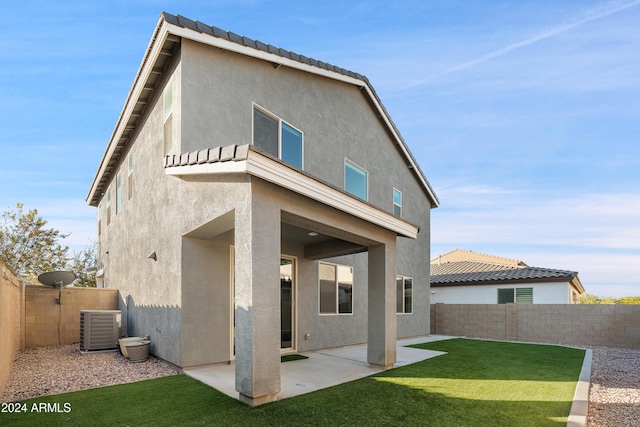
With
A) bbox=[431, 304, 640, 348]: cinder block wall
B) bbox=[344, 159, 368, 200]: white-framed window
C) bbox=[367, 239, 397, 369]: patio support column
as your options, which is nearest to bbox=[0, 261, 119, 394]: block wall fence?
bbox=[367, 239, 397, 369]: patio support column

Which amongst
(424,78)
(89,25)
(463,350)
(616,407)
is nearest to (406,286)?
(463,350)

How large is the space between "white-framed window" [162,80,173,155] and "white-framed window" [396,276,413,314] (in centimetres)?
995

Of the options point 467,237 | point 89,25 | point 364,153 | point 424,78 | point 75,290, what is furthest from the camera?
point 467,237

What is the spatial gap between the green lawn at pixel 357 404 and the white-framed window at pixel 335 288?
3693mm

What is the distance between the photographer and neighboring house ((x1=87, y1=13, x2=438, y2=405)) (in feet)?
18.5

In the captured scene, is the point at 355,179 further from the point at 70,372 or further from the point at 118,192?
the point at 70,372

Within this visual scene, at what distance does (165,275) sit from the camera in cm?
853

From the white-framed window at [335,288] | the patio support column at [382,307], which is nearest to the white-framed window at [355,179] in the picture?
the white-framed window at [335,288]

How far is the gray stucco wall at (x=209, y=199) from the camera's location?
764cm

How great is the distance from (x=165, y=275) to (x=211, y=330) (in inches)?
65.4

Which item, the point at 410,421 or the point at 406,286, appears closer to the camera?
the point at 410,421

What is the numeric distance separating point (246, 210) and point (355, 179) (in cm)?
817

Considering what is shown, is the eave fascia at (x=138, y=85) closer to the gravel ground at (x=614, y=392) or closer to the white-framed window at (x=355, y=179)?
the white-framed window at (x=355, y=179)

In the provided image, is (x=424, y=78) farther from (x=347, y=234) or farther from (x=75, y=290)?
(x=75, y=290)
